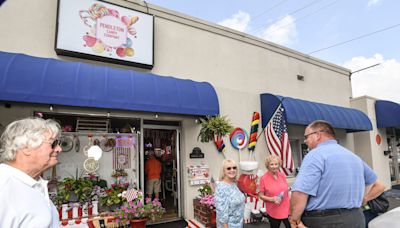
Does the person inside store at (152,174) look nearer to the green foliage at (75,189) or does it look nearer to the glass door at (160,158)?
the glass door at (160,158)

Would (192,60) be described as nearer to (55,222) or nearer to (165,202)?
(165,202)

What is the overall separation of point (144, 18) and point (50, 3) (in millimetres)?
2064

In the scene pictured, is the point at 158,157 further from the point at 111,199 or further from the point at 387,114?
the point at 387,114

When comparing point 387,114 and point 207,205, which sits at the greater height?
point 387,114

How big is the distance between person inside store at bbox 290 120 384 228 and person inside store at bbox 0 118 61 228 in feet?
7.02

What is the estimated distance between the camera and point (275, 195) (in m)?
4.37

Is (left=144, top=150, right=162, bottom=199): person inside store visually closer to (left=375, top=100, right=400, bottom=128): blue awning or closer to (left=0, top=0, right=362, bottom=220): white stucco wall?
(left=0, top=0, right=362, bottom=220): white stucco wall

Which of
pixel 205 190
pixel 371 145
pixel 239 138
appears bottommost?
pixel 205 190

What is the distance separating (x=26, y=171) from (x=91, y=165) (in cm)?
443

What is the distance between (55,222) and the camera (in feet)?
5.32

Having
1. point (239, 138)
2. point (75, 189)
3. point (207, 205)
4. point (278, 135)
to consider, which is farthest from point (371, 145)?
point (75, 189)

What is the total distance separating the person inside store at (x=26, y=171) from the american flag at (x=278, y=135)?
6.46m

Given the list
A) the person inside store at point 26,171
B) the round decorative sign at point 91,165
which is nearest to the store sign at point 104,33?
the round decorative sign at point 91,165

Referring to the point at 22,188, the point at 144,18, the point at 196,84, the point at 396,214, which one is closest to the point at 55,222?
the point at 22,188
